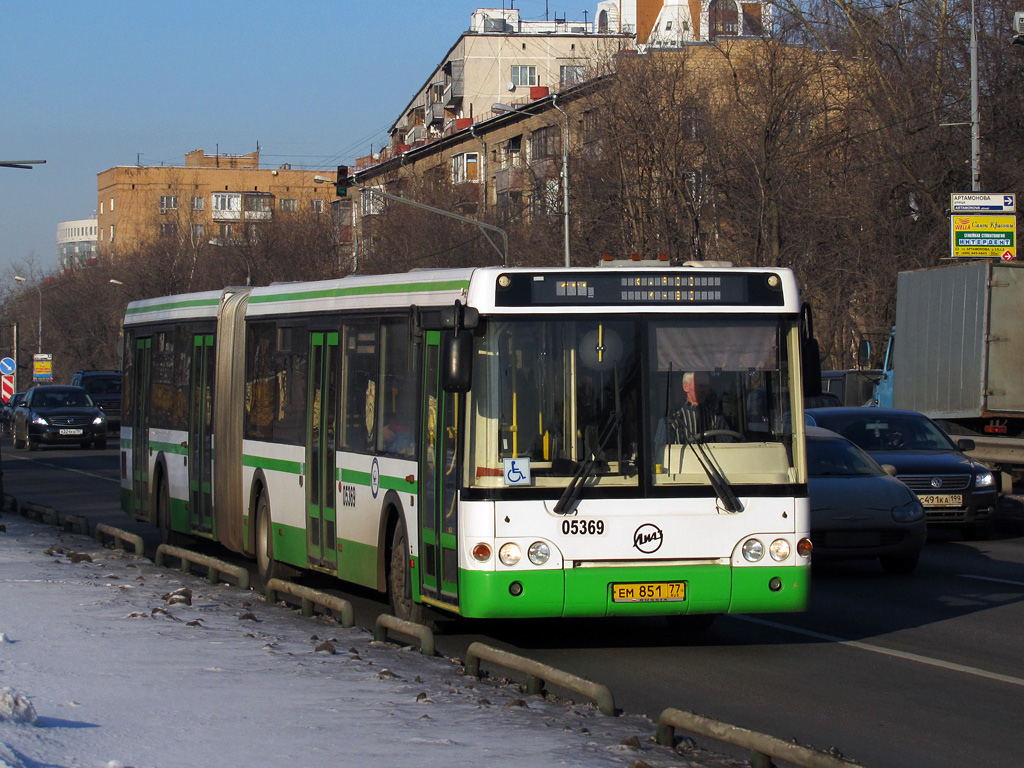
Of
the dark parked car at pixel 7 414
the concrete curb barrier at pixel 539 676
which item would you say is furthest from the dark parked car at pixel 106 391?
the concrete curb barrier at pixel 539 676

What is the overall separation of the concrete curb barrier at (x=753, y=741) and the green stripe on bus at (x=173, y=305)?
412 inches

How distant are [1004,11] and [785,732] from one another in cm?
3173

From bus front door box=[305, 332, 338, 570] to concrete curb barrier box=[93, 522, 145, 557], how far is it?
11.9ft

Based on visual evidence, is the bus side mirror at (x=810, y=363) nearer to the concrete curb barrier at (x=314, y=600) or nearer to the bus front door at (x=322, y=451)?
the concrete curb barrier at (x=314, y=600)

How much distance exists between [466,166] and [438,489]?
7129 centimetres

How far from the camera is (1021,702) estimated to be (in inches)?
338

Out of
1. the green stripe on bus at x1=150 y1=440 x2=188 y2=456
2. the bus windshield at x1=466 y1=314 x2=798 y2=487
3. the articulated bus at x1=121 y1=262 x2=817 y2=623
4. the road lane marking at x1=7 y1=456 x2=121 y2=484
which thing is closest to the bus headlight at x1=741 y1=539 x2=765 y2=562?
the articulated bus at x1=121 y1=262 x2=817 y2=623

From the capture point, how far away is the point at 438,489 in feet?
33.6

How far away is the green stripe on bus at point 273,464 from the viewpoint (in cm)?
1354

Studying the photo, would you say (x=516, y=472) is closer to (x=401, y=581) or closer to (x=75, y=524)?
(x=401, y=581)

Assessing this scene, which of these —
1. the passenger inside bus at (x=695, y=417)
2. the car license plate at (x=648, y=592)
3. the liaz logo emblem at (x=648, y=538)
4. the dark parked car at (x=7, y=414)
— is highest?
the passenger inside bus at (x=695, y=417)

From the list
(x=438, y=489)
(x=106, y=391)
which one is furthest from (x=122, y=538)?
(x=106, y=391)

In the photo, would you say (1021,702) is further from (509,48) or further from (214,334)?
(509,48)

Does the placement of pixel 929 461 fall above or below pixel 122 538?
above
